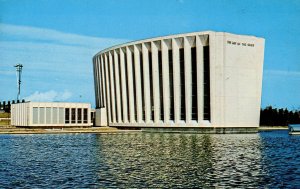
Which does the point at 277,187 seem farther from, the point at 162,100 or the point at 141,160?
the point at 162,100

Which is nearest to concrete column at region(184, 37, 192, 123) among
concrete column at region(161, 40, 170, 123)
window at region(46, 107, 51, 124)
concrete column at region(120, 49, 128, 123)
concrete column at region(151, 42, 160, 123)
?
concrete column at region(161, 40, 170, 123)

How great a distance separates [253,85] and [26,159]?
59.3 m

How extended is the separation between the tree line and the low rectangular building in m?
91.0

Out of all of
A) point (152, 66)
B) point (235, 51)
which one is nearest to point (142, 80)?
point (152, 66)

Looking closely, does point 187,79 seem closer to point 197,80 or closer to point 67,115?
point 197,80

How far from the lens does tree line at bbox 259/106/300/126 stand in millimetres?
169863

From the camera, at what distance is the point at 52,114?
3804 inches

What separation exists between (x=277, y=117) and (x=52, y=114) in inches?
4256

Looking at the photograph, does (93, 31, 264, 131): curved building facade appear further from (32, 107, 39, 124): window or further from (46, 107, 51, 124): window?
(32, 107, 39, 124): window

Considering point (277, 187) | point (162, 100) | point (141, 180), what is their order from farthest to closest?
1. point (162, 100)
2. point (141, 180)
3. point (277, 187)

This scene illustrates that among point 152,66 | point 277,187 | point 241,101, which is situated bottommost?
point 277,187

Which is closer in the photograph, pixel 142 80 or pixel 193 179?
pixel 193 179

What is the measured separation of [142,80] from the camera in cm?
9275

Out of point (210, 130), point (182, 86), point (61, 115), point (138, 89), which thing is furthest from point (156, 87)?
point (61, 115)
